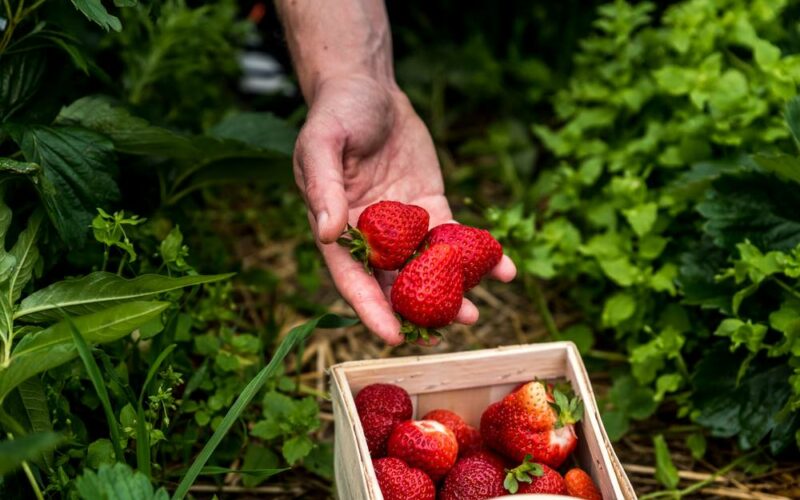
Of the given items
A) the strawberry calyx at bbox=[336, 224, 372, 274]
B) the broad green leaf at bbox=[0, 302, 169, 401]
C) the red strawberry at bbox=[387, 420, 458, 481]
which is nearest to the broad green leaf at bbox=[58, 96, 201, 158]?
the strawberry calyx at bbox=[336, 224, 372, 274]

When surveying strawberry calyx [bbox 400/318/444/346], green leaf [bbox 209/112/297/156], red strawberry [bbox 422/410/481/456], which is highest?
green leaf [bbox 209/112/297/156]

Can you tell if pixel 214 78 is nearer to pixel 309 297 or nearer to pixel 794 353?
pixel 309 297

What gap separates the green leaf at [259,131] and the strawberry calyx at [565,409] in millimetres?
881

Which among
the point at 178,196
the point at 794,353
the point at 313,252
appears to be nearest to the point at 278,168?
the point at 178,196

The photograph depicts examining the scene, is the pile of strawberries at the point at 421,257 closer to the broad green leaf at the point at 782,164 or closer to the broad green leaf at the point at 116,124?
the broad green leaf at the point at 116,124

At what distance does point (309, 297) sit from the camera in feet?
8.21

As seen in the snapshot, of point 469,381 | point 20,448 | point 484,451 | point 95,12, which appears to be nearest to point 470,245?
point 469,381

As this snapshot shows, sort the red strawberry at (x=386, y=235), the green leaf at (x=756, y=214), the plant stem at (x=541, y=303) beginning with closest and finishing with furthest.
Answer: the red strawberry at (x=386, y=235)
the green leaf at (x=756, y=214)
the plant stem at (x=541, y=303)

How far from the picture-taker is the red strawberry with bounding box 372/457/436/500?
1338 millimetres

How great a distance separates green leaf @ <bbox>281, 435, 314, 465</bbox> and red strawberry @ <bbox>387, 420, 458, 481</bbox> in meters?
0.24

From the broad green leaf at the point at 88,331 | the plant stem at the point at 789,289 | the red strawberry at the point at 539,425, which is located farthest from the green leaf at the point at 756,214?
the broad green leaf at the point at 88,331

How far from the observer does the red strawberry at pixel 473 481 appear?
1.37m

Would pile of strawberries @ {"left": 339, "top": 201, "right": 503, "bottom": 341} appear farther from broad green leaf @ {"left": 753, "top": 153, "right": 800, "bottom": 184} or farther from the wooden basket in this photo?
broad green leaf @ {"left": 753, "top": 153, "right": 800, "bottom": 184}

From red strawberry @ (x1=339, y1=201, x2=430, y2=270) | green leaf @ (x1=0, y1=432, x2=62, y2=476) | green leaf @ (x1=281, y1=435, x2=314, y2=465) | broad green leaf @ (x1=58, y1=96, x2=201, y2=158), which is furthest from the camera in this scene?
broad green leaf @ (x1=58, y1=96, x2=201, y2=158)
